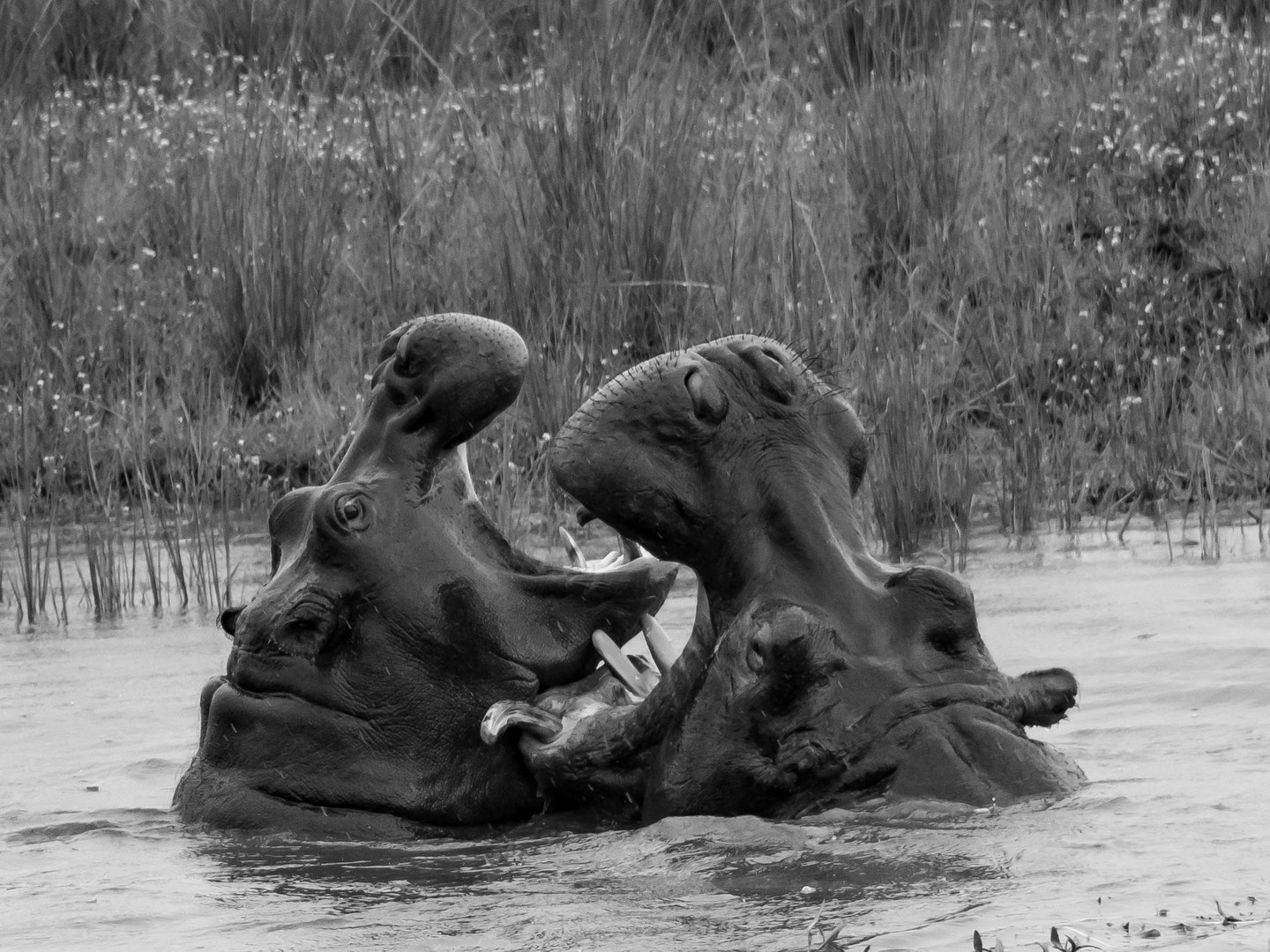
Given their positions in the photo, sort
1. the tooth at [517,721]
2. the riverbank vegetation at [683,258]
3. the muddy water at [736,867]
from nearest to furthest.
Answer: the muddy water at [736,867], the tooth at [517,721], the riverbank vegetation at [683,258]

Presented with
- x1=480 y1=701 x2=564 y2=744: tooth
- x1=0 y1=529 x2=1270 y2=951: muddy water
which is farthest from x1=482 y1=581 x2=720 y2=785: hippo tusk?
x1=0 y1=529 x2=1270 y2=951: muddy water

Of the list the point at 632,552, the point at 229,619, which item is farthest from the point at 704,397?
the point at 229,619

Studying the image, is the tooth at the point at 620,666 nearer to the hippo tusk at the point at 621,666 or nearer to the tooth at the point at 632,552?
the hippo tusk at the point at 621,666

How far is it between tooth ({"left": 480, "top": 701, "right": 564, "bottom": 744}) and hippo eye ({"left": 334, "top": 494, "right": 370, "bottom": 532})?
35 centimetres

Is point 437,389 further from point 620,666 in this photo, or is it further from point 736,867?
point 736,867

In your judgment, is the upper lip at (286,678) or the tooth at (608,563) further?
the tooth at (608,563)

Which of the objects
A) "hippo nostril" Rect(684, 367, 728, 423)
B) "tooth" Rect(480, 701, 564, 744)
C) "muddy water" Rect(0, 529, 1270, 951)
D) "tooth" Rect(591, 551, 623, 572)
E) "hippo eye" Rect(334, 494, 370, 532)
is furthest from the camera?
"tooth" Rect(591, 551, 623, 572)

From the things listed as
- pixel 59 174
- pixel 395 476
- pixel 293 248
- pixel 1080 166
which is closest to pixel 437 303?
pixel 293 248

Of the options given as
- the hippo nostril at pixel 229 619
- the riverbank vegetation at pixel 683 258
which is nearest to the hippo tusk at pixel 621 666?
the hippo nostril at pixel 229 619

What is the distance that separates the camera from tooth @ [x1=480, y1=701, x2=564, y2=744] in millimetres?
3158

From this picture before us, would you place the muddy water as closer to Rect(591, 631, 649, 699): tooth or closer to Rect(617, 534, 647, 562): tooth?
Rect(591, 631, 649, 699): tooth

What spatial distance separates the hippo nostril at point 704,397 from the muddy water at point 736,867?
1.81ft

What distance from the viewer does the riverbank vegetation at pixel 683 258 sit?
25.0ft

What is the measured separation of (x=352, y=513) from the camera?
3.31 meters
